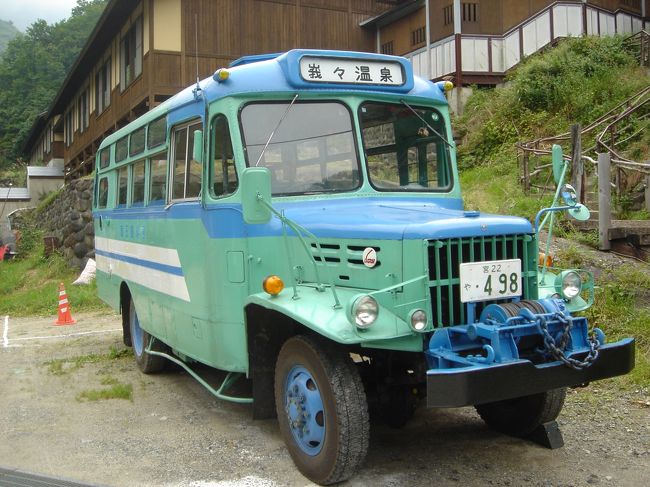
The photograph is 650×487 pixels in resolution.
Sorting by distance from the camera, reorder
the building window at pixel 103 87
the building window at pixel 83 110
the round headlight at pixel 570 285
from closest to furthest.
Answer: the round headlight at pixel 570 285 < the building window at pixel 103 87 < the building window at pixel 83 110

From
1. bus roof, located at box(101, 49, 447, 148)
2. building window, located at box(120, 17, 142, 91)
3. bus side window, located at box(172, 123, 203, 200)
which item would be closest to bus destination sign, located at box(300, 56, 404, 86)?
bus roof, located at box(101, 49, 447, 148)

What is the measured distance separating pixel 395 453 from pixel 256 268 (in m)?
1.65

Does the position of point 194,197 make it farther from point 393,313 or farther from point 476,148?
point 476,148

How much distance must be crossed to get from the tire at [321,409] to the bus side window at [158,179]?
2484mm

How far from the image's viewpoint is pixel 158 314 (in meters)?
7.00

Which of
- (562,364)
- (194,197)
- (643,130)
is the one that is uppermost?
(643,130)

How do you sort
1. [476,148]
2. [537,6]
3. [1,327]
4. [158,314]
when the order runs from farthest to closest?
[537,6]
[476,148]
[1,327]
[158,314]

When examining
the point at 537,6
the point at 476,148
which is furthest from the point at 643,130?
the point at 537,6

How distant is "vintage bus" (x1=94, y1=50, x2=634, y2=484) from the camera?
4.16 m

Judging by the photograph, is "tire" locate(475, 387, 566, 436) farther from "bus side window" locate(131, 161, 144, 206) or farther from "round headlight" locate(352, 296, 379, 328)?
"bus side window" locate(131, 161, 144, 206)

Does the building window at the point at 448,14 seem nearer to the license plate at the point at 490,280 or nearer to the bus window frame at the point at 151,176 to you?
the bus window frame at the point at 151,176

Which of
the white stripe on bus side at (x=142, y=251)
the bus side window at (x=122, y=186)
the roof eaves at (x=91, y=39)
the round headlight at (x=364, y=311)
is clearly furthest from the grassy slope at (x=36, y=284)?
the round headlight at (x=364, y=311)

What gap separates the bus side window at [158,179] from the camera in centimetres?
657

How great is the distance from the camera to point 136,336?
837 cm
